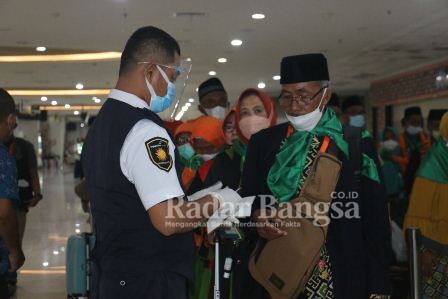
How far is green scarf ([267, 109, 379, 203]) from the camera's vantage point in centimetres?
209

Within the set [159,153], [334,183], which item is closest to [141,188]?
[159,153]

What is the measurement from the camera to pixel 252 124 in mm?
3078

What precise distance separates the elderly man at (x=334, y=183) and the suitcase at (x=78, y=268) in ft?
2.19

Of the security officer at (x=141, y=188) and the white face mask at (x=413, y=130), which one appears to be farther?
the white face mask at (x=413, y=130)

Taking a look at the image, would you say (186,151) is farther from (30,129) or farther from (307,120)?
(30,129)

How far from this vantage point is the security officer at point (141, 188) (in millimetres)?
1685

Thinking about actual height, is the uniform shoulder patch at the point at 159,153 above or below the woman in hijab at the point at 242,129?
below

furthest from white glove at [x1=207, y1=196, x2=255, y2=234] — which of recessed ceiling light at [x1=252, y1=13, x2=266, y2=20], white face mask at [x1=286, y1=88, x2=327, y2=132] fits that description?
recessed ceiling light at [x1=252, y1=13, x2=266, y2=20]

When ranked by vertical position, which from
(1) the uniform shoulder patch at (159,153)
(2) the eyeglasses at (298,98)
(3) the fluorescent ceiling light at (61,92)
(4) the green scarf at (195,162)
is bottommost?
(1) the uniform shoulder patch at (159,153)

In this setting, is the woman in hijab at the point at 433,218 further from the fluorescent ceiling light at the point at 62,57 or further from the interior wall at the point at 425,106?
the fluorescent ceiling light at the point at 62,57

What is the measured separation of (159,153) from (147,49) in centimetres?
36

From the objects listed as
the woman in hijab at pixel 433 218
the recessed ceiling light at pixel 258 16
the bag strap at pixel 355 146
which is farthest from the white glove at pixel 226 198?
the recessed ceiling light at pixel 258 16

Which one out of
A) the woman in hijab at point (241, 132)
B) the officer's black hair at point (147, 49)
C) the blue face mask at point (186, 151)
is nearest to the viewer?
the officer's black hair at point (147, 49)

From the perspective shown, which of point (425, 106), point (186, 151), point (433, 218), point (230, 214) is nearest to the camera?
point (230, 214)
